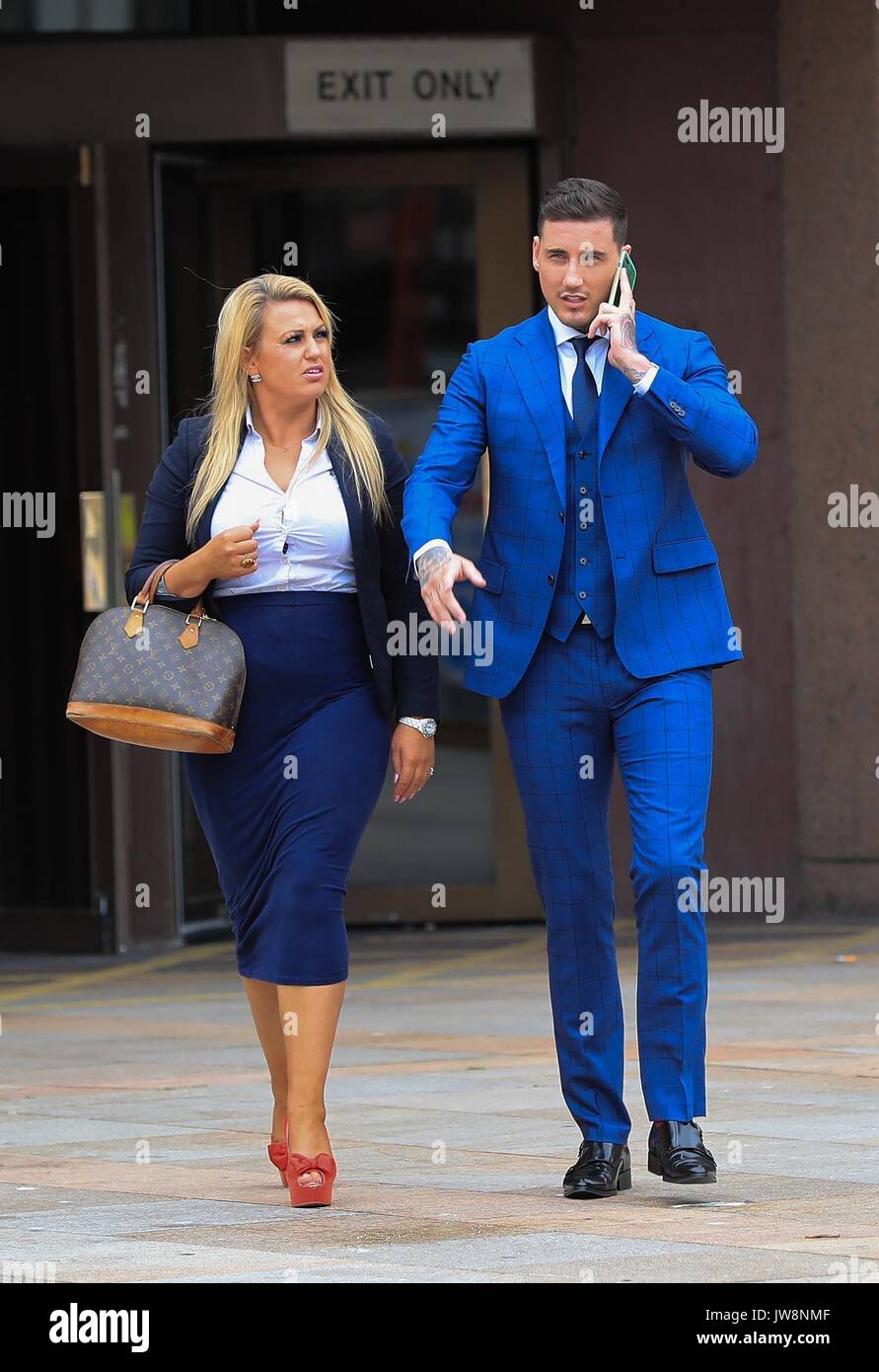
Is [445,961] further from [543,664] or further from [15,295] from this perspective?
[543,664]

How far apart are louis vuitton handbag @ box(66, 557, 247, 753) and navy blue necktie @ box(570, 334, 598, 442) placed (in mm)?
819

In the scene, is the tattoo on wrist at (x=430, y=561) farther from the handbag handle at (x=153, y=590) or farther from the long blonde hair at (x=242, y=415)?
the handbag handle at (x=153, y=590)

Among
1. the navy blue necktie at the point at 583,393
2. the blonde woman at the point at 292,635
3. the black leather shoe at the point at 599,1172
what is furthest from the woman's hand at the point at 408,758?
the black leather shoe at the point at 599,1172

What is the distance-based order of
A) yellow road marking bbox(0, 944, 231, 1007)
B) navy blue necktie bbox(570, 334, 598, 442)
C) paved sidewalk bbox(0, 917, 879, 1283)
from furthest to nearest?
yellow road marking bbox(0, 944, 231, 1007) → navy blue necktie bbox(570, 334, 598, 442) → paved sidewalk bbox(0, 917, 879, 1283)

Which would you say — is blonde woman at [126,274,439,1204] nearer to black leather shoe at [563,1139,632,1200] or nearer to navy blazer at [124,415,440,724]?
navy blazer at [124,415,440,724]

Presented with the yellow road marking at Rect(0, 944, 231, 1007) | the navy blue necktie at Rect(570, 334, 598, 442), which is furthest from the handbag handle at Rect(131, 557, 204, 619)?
the yellow road marking at Rect(0, 944, 231, 1007)

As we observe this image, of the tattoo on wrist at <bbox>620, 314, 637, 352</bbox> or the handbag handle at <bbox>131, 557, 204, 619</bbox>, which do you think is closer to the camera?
the tattoo on wrist at <bbox>620, 314, 637, 352</bbox>

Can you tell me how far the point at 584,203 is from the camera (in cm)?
522

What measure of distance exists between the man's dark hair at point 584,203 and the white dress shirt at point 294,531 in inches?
28.2

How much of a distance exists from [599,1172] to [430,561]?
1.26m

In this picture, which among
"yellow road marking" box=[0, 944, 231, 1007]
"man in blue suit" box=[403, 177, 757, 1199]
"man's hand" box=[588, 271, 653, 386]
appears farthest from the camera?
"yellow road marking" box=[0, 944, 231, 1007]

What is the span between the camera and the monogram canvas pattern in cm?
523

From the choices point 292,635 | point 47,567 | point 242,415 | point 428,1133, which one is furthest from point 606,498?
point 47,567

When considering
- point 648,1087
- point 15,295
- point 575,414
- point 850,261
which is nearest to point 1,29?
point 15,295
